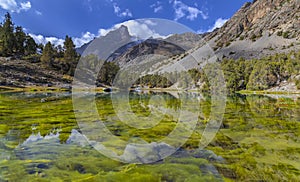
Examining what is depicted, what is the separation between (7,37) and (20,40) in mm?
8415

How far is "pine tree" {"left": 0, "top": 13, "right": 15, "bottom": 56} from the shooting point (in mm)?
89438

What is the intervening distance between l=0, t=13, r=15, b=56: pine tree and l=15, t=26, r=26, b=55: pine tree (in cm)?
360

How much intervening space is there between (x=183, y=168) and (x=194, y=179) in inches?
30.6

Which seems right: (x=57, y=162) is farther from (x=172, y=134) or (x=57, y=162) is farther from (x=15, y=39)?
(x=15, y=39)

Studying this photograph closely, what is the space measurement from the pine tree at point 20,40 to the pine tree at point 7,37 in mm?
3598

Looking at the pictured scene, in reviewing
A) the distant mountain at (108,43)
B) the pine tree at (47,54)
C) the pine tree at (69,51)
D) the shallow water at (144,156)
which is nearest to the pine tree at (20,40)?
the pine tree at (47,54)

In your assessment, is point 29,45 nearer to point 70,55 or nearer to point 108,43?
point 70,55

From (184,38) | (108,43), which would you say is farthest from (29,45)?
(184,38)

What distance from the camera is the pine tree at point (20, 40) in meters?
96.8

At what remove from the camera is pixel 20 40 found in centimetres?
9862

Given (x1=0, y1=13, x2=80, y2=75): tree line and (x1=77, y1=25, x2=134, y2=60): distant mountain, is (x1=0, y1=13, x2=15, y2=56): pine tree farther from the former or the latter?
(x1=77, y1=25, x2=134, y2=60): distant mountain

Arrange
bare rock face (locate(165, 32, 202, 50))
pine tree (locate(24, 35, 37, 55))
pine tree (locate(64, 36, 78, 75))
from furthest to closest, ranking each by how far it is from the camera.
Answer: pine tree (locate(24, 35, 37, 55)) → pine tree (locate(64, 36, 78, 75)) → bare rock face (locate(165, 32, 202, 50))

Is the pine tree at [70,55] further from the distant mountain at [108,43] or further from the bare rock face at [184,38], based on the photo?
the bare rock face at [184,38]

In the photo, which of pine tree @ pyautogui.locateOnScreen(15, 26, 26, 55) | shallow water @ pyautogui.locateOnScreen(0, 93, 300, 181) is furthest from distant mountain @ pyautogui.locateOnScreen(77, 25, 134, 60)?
pine tree @ pyautogui.locateOnScreen(15, 26, 26, 55)
